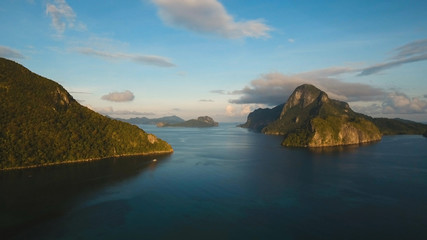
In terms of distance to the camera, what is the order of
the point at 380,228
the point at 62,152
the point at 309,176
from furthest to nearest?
the point at 62,152
the point at 309,176
the point at 380,228

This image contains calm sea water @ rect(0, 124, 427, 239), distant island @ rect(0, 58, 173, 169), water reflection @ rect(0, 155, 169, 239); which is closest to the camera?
calm sea water @ rect(0, 124, 427, 239)

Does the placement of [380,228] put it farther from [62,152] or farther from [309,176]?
[62,152]

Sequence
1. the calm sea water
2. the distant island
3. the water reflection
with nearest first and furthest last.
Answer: the calm sea water, the water reflection, the distant island

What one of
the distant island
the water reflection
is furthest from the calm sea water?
the distant island

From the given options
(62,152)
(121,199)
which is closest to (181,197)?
(121,199)

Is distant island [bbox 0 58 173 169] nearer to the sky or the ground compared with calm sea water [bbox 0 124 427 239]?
nearer to the sky

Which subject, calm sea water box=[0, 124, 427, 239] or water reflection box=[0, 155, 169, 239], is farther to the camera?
water reflection box=[0, 155, 169, 239]

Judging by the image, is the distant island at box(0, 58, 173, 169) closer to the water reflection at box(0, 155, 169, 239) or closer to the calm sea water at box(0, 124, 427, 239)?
the water reflection at box(0, 155, 169, 239)
